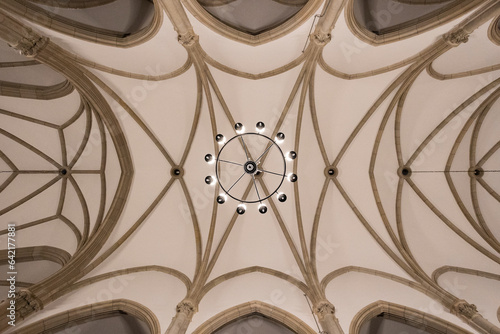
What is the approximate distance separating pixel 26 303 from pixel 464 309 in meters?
10.4

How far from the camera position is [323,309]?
29.5 ft

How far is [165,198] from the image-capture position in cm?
1188

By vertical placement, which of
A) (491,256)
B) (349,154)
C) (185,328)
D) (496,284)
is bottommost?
(185,328)

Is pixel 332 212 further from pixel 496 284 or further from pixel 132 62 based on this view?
pixel 132 62

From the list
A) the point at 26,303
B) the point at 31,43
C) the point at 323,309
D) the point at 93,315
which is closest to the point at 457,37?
the point at 323,309

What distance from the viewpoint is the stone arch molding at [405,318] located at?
880 cm

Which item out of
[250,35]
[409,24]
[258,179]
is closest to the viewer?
[409,24]

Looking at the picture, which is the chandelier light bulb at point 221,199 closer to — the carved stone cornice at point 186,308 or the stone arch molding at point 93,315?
the carved stone cornice at point 186,308

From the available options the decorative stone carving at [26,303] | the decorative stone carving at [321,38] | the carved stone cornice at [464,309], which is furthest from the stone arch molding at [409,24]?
the decorative stone carving at [26,303]

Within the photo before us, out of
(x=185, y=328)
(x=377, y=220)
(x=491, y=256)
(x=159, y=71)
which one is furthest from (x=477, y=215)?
(x=159, y=71)

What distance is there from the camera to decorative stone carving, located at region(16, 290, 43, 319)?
771 cm

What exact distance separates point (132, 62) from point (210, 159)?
392cm

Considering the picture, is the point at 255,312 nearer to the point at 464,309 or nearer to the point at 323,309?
the point at 323,309

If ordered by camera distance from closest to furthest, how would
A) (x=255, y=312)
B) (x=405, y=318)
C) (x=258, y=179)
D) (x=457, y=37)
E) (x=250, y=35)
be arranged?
A: (x=457, y=37) → (x=405, y=318) → (x=250, y=35) → (x=255, y=312) → (x=258, y=179)
